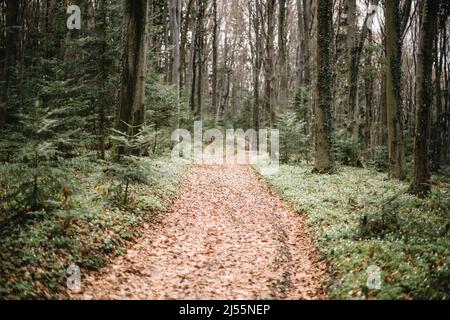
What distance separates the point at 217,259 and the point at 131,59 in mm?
7393

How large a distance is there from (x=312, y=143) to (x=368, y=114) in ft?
42.9

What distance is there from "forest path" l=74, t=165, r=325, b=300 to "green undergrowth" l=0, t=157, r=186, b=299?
0.33 meters

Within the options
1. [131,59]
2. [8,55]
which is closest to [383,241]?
[131,59]

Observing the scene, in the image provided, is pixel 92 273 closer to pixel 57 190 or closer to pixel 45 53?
pixel 57 190

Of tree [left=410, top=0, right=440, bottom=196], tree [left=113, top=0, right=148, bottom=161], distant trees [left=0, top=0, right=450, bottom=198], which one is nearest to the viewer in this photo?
tree [left=410, top=0, right=440, bottom=196]

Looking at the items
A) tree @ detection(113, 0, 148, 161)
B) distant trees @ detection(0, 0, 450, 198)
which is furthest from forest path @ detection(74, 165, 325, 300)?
tree @ detection(113, 0, 148, 161)

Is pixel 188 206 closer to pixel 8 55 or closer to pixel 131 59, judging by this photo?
pixel 131 59

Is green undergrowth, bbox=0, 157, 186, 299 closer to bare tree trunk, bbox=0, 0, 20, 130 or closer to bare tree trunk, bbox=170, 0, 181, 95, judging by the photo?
bare tree trunk, bbox=0, 0, 20, 130

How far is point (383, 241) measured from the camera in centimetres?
629

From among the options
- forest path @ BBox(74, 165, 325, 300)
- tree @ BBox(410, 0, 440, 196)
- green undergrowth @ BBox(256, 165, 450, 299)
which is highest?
tree @ BBox(410, 0, 440, 196)

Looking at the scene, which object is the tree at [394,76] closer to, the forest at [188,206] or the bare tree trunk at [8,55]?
the forest at [188,206]

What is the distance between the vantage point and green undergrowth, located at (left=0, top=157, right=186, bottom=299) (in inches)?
187
